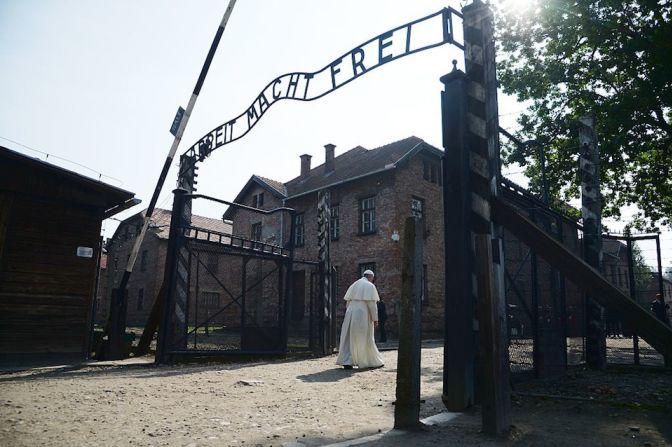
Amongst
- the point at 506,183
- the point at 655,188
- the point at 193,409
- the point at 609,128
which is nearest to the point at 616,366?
the point at 506,183

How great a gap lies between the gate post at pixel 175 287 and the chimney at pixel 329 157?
1859 centimetres

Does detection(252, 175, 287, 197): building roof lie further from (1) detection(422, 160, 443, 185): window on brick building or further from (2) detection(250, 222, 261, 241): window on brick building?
(1) detection(422, 160, 443, 185): window on brick building

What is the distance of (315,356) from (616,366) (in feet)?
19.9

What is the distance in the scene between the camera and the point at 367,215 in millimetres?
22516

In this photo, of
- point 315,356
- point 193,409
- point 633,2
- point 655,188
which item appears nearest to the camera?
point 193,409

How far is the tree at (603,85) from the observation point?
13.9 m

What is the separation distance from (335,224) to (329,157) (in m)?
5.41

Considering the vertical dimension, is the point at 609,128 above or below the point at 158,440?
above

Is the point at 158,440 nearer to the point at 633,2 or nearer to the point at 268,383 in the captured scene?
the point at 268,383

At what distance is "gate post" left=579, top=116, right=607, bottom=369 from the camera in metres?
7.63

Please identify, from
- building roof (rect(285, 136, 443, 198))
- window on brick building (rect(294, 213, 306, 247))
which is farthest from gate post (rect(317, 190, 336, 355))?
window on brick building (rect(294, 213, 306, 247))

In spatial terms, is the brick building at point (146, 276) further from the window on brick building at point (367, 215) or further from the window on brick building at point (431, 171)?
the window on brick building at point (431, 171)

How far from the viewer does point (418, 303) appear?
3781 millimetres

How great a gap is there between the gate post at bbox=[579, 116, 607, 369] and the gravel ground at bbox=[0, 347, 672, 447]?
479 millimetres
